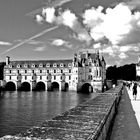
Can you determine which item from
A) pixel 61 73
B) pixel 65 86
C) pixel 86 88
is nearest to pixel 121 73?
pixel 86 88

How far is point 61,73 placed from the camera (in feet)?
294

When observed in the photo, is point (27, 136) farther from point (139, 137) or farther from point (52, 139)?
point (139, 137)

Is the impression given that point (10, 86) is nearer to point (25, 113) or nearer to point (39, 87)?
point (39, 87)

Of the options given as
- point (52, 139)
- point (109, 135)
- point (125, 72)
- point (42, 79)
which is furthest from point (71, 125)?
point (125, 72)

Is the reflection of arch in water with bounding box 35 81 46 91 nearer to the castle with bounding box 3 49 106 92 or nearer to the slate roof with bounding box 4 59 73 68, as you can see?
the castle with bounding box 3 49 106 92

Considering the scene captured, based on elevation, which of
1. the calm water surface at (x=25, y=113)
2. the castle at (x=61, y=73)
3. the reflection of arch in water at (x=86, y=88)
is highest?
the castle at (x=61, y=73)

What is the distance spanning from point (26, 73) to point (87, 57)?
2603cm

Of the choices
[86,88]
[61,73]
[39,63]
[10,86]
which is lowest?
[86,88]

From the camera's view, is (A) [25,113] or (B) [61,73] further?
(B) [61,73]

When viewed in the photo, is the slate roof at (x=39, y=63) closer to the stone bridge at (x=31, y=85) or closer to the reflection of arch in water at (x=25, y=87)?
the stone bridge at (x=31, y=85)

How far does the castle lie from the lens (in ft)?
283

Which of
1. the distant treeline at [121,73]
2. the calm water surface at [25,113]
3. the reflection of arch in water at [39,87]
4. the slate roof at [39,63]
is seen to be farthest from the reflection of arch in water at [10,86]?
the distant treeline at [121,73]

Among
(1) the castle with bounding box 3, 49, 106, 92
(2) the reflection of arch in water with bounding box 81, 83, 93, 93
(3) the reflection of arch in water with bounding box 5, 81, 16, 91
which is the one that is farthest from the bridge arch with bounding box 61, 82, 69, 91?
(3) the reflection of arch in water with bounding box 5, 81, 16, 91

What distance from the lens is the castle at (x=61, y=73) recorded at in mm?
86312
